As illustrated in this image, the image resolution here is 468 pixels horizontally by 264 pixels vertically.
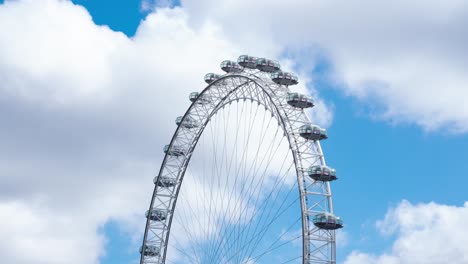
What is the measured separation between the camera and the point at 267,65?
59.6 metres

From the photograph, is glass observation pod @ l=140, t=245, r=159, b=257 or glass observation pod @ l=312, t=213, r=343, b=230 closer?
glass observation pod @ l=312, t=213, r=343, b=230

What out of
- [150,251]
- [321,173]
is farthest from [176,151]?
[321,173]

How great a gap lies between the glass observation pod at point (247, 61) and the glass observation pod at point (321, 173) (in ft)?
38.0

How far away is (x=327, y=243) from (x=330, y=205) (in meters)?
2.33

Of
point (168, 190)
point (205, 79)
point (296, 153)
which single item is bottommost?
point (296, 153)

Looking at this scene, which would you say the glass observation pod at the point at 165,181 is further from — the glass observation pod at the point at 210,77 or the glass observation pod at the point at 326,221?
the glass observation pod at the point at 326,221

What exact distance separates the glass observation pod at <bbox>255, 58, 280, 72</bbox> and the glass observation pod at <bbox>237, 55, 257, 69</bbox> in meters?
0.63

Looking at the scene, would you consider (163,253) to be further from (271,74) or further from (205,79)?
(271,74)

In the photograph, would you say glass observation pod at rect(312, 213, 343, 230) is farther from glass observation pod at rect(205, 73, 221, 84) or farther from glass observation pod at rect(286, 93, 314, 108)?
glass observation pod at rect(205, 73, 221, 84)

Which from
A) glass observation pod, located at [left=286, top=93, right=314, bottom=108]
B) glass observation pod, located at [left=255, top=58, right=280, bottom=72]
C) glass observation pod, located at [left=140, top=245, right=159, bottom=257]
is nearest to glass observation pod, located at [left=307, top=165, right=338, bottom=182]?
glass observation pod, located at [left=286, top=93, right=314, bottom=108]

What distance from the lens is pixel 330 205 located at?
2023 inches

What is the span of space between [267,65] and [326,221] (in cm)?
1442

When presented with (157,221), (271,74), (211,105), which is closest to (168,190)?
(157,221)

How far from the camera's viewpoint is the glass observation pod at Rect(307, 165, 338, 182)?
168 ft
